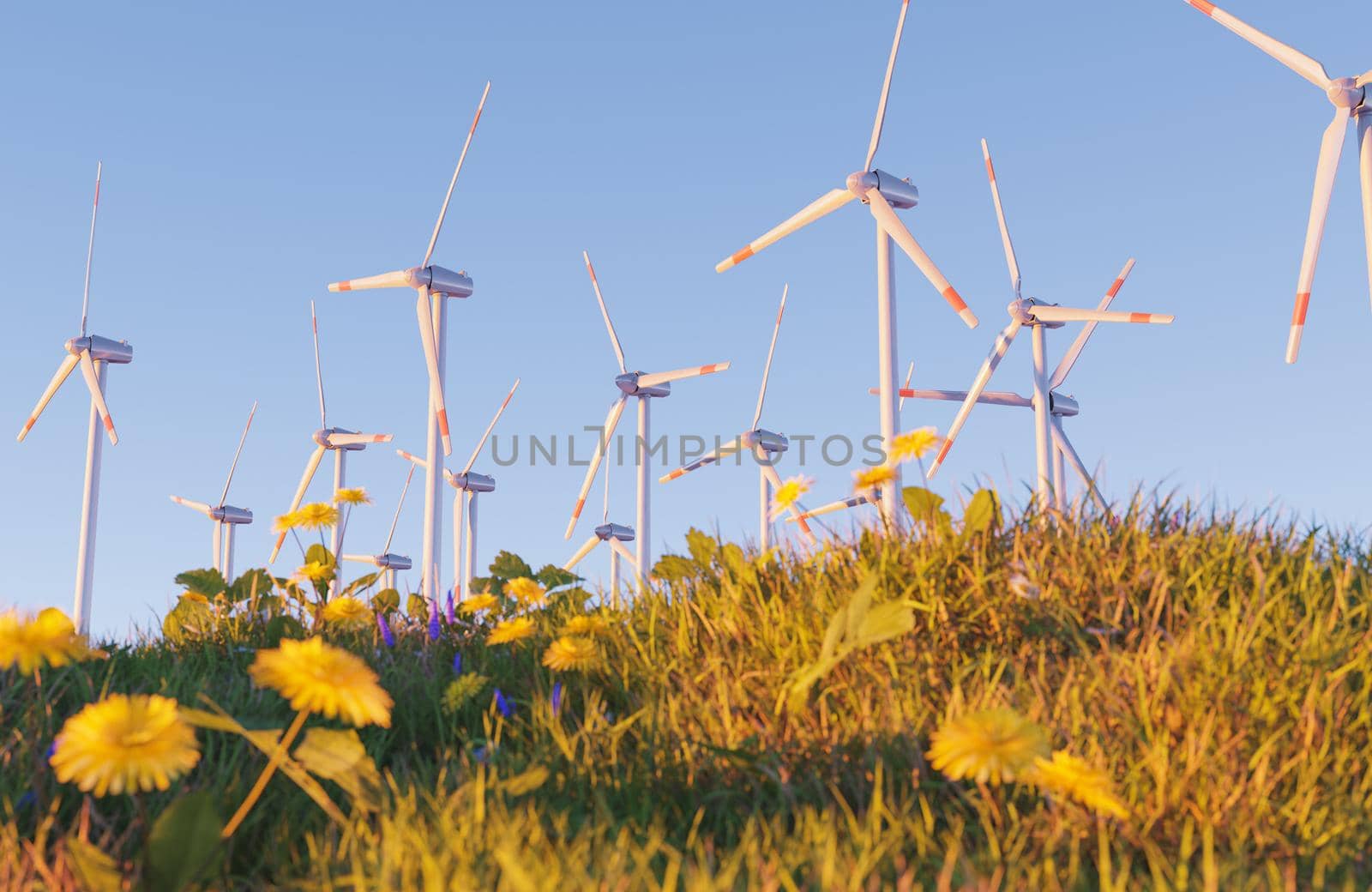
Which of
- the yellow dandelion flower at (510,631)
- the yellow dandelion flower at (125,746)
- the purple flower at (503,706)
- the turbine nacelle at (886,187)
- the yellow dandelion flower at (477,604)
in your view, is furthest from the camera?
the turbine nacelle at (886,187)

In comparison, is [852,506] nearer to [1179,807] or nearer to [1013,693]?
[1013,693]

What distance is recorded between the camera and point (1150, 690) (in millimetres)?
4285

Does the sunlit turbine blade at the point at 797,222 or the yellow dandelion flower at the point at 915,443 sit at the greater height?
the sunlit turbine blade at the point at 797,222

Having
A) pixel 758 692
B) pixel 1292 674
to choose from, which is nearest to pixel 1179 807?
pixel 1292 674

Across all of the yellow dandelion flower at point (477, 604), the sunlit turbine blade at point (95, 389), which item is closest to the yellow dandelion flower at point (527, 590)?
the yellow dandelion flower at point (477, 604)

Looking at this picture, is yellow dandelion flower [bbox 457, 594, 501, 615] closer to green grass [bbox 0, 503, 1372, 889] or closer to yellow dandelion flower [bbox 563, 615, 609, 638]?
green grass [bbox 0, 503, 1372, 889]

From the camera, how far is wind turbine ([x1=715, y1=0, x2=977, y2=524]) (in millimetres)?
24311

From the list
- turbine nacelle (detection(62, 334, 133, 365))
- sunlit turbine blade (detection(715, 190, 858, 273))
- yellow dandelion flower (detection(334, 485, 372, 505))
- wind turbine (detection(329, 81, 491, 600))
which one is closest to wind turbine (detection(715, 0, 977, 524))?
sunlit turbine blade (detection(715, 190, 858, 273))

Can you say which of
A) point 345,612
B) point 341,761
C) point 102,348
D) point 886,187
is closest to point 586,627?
point 345,612

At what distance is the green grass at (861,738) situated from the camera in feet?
10.9

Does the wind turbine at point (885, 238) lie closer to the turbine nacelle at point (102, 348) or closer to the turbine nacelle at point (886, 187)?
the turbine nacelle at point (886, 187)

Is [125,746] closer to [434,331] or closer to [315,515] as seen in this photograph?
[315,515]

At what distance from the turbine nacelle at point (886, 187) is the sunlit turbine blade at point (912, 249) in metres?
0.15

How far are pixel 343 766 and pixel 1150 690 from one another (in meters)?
3.02
